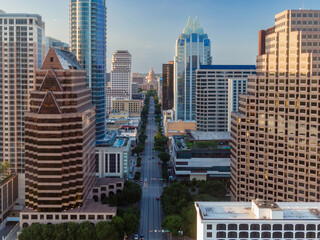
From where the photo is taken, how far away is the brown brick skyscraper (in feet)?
396

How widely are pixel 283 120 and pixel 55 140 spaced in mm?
69674

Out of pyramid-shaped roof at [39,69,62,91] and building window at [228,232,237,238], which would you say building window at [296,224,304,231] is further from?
pyramid-shaped roof at [39,69,62,91]

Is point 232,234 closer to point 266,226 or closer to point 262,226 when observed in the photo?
point 262,226

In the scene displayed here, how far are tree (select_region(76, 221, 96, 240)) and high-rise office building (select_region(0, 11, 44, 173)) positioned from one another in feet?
177

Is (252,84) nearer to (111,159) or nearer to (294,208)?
(294,208)

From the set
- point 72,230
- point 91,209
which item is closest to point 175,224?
point 91,209

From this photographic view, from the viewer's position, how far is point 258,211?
76312 mm

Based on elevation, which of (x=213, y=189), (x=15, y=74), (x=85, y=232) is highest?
(x=15, y=74)

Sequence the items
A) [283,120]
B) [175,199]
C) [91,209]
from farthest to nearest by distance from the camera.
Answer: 1. [175,199]
2. [91,209]
3. [283,120]

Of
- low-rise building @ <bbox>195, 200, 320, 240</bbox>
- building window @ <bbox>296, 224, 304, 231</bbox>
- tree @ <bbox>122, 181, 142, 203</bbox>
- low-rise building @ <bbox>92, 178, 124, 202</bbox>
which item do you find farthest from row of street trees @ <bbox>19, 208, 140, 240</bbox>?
building window @ <bbox>296, 224, 304, 231</bbox>

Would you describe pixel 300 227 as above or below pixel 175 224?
above

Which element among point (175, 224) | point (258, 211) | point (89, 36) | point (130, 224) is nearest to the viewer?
point (258, 211)

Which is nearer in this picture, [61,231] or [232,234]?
[232,234]

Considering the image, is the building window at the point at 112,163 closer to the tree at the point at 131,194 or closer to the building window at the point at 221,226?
the tree at the point at 131,194
